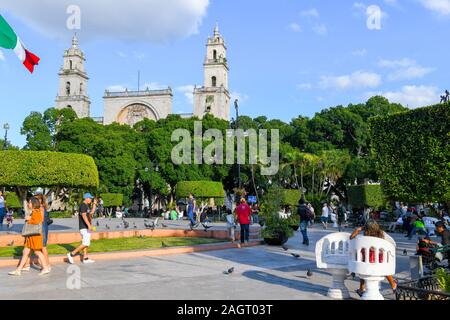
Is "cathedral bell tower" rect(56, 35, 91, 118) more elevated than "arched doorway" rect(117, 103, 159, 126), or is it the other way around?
"cathedral bell tower" rect(56, 35, 91, 118)

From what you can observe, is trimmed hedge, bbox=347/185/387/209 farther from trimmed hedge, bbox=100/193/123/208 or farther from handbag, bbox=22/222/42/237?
handbag, bbox=22/222/42/237

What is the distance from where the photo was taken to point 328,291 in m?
7.12

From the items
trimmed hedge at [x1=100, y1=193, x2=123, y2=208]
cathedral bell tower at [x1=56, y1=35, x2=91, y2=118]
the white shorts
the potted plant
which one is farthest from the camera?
cathedral bell tower at [x1=56, y1=35, x2=91, y2=118]

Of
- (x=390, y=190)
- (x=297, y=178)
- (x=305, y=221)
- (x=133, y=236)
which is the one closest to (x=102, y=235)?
(x=133, y=236)

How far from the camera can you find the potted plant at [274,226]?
14.7m

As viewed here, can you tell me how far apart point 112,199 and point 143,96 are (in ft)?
112

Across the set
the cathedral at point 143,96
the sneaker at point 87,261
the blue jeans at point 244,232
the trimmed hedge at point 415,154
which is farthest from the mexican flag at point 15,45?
the cathedral at point 143,96

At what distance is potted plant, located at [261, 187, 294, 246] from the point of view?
48.2 feet

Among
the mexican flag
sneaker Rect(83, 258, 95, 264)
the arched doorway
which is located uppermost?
the arched doorway

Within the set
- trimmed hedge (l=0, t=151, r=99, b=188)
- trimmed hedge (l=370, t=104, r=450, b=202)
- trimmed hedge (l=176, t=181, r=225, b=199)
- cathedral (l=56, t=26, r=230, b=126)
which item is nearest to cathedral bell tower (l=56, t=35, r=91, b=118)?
cathedral (l=56, t=26, r=230, b=126)

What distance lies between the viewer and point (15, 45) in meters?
10.8

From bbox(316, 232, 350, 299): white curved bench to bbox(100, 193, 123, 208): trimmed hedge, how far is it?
37.9 metres

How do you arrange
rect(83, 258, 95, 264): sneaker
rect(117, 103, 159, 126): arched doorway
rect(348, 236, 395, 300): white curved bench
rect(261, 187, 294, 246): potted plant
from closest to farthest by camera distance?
rect(348, 236, 395, 300): white curved bench → rect(83, 258, 95, 264): sneaker → rect(261, 187, 294, 246): potted plant → rect(117, 103, 159, 126): arched doorway

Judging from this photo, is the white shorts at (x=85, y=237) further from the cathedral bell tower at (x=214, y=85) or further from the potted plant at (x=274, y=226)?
the cathedral bell tower at (x=214, y=85)
